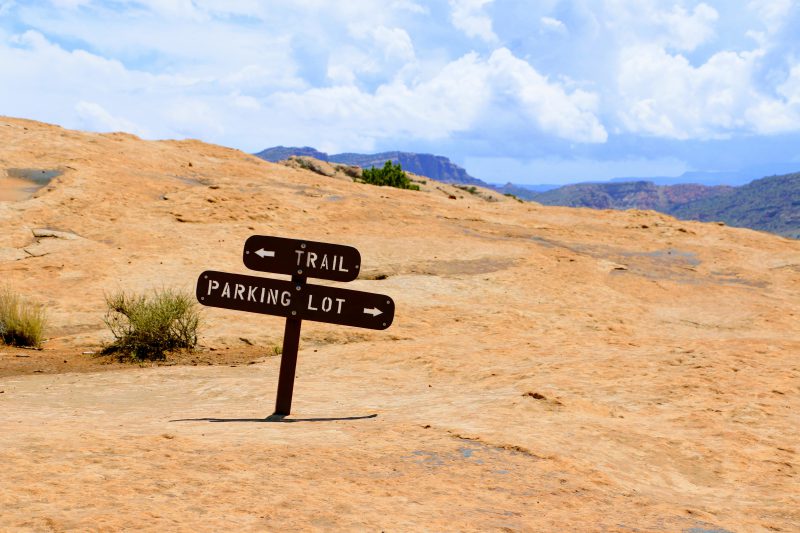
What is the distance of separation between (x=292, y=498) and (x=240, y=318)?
8751 mm

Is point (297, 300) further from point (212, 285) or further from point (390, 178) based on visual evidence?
point (390, 178)

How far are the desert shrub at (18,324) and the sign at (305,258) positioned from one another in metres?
5.31

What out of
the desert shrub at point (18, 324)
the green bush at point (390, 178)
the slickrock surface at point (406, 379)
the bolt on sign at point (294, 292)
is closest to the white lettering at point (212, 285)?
the bolt on sign at point (294, 292)

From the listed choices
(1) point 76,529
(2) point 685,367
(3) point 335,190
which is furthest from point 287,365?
(3) point 335,190

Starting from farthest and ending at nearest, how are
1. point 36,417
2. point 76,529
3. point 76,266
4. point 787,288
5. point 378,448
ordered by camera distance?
point 787,288
point 76,266
point 36,417
point 378,448
point 76,529

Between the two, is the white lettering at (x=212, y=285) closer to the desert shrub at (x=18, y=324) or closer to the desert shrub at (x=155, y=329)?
the desert shrub at (x=155, y=329)

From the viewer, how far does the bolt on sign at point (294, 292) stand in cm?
743

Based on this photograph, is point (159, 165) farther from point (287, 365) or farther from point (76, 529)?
point (76, 529)

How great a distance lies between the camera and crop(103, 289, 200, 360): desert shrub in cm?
1083

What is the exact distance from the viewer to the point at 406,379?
9.48 metres

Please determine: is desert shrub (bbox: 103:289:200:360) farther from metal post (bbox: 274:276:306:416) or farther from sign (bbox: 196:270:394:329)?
metal post (bbox: 274:276:306:416)

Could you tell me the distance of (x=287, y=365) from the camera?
298 inches

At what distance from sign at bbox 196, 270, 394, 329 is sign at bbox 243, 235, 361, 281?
0.48 ft

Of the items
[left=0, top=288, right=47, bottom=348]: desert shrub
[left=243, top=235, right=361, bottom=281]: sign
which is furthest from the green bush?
[left=243, top=235, right=361, bottom=281]: sign
